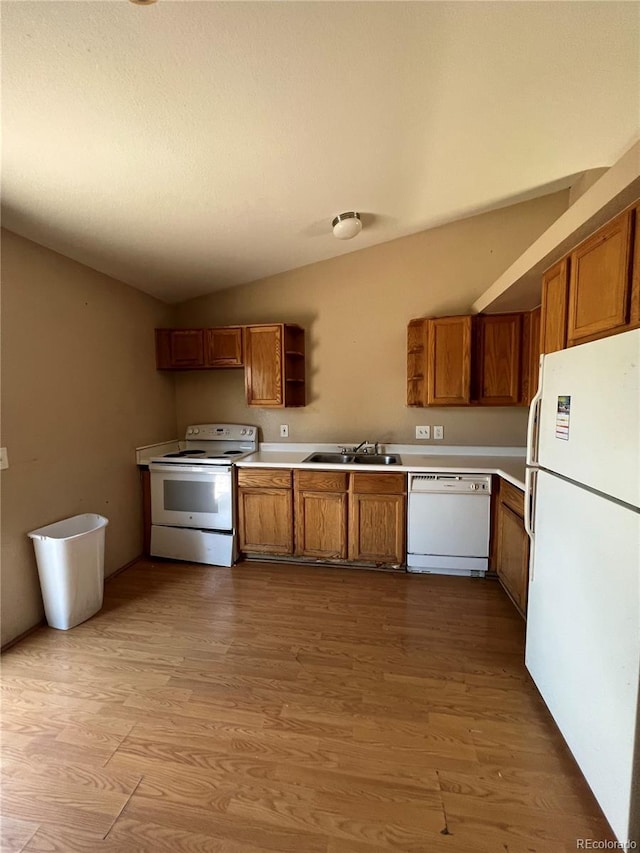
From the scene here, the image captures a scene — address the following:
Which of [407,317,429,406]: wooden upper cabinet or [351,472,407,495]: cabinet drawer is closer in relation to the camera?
[351,472,407,495]: cabinet drawer

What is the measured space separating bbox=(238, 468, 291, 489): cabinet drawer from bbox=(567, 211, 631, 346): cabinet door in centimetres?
210

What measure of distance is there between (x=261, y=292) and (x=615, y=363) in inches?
115

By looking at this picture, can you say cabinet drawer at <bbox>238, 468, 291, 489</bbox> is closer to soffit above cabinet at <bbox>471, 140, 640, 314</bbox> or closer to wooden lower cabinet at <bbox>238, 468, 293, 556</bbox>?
wooden lower cabinet at <bbox>238, 468, 293, 556</bbox>

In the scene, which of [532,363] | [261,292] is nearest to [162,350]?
[261,292]

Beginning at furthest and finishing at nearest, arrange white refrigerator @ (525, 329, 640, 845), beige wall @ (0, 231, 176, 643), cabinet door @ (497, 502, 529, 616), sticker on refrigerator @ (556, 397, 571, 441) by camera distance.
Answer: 1. cabinet door @ (497, 502, 529, 616)
2. beige wall @ (0, 231, 176, 643)
3. sticker on refrigerator @ (556, 397, 571, 441)
4. white refrigerator @ (525, 329, 640, 845)

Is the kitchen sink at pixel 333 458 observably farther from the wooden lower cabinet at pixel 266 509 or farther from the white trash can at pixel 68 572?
the white trash can at pixel 68 572

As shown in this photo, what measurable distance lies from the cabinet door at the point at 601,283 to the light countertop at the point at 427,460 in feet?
3.72

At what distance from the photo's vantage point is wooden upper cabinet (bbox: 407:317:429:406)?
3.09 m

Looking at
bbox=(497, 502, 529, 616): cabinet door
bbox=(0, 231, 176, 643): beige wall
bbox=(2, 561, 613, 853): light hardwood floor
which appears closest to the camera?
bbox=(2, 561, 613, 853): light hardwood floor

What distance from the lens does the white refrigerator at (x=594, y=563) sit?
3.45 feet

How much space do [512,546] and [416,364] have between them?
1579 millimetres

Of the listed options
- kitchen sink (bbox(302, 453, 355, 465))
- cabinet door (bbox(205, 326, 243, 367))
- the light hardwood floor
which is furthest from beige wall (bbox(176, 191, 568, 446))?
the light hardwood floor

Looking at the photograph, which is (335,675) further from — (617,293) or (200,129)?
(200,129)

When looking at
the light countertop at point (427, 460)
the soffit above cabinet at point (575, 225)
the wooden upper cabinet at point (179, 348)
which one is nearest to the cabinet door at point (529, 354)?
the soffit above cabinet at point (575, 225)
